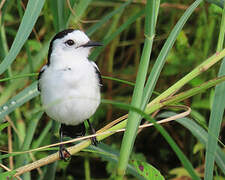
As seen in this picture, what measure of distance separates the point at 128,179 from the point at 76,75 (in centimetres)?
145

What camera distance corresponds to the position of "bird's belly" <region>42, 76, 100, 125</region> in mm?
1737

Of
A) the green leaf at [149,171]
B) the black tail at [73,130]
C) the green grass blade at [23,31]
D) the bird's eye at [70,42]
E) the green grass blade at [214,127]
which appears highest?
the bird's eye at [70,42]

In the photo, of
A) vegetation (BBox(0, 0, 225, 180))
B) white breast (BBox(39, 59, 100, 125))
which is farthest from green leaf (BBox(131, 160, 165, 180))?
white breast (BBox(39, 59, 100, 125))

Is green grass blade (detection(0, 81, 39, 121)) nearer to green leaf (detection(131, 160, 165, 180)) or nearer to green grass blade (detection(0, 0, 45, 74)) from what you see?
green grass blade (detection(0, 0, 45, 74))

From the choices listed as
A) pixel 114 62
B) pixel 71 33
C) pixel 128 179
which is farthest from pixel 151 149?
pixel 71 33

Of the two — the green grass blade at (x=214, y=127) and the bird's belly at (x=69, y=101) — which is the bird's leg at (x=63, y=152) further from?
the green grass blade at (x=214, y=127)

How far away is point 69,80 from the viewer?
174 centimetres

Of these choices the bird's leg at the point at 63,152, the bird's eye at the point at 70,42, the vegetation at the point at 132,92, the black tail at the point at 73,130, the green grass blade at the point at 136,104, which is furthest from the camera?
the black tail at the point at 73,130

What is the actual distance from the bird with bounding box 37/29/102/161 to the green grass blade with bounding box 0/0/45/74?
34 centimetres

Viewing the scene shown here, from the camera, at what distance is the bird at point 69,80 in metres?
1.75

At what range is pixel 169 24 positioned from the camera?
10.6 ft

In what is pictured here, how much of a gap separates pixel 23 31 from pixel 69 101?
0.48 meters

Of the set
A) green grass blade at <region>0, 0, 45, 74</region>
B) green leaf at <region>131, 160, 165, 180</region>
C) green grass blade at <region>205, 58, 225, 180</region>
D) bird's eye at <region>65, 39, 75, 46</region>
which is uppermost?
bird's eye at <region>65, 39, 75, 46</region>

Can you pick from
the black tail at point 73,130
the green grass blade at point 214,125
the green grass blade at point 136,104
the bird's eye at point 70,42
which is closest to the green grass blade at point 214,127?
the green grass blade at point 214,125
